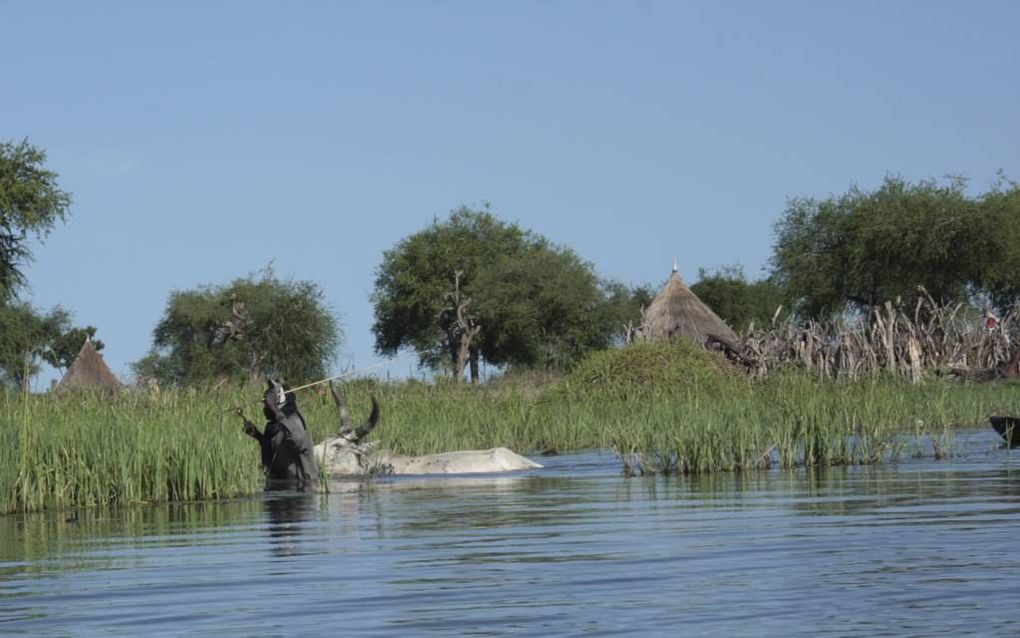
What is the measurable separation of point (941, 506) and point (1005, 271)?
40034 millimetres

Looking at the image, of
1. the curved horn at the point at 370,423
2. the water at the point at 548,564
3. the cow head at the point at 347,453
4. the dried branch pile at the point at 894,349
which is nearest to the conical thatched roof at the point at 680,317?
the dried branch pile at the point at 894,349

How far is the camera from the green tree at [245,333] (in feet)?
224

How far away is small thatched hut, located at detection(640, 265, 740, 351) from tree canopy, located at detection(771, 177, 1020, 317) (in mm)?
5849

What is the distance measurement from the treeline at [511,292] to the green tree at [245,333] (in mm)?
87

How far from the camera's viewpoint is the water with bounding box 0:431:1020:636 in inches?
254

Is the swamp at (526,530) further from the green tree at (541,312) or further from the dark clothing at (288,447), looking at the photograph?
the green tree at (541,312)

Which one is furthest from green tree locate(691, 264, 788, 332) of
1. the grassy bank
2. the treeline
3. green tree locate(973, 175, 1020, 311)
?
the grassy bank

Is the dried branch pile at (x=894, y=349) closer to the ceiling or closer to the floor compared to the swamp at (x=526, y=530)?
closer to the ceiling

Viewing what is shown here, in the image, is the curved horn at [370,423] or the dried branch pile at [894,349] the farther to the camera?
the dried branch pile at [894,349]

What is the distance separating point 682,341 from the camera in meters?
30.0

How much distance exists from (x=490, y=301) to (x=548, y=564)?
59.9 meters

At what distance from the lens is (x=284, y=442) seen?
16.1 m

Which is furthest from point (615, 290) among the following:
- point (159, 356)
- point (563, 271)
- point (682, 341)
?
point (682, 341)

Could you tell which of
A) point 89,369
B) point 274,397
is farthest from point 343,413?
point 89,369
